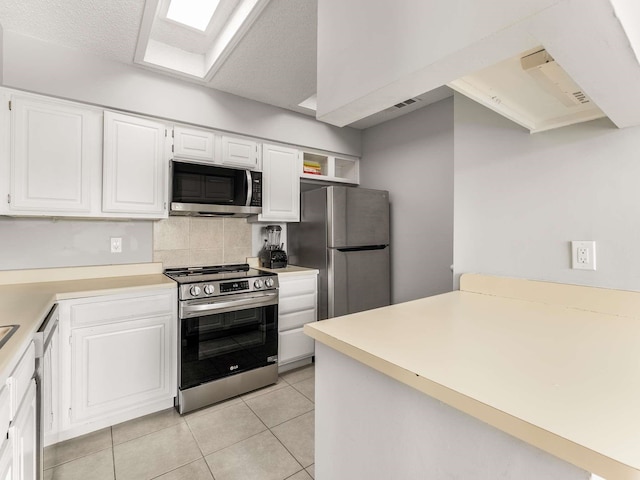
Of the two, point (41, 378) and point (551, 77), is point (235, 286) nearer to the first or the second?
point (41, 378)

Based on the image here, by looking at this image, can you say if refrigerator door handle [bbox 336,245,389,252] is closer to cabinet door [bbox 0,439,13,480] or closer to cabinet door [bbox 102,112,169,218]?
cabinet door [bbox 102,112,169,218]

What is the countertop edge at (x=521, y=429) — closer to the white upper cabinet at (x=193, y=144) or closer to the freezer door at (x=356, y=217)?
the freezer door at (x=356, y=217)

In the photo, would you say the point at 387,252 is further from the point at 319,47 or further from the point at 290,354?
the point at 319,47

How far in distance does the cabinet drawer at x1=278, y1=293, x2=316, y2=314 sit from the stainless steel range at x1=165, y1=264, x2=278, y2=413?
0.44ft

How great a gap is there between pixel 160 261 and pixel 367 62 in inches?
90.1

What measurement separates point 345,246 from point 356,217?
31 centimetres

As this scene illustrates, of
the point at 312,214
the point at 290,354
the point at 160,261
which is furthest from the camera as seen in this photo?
the point at 312,214

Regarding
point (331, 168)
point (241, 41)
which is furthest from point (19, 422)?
point (331, 168)

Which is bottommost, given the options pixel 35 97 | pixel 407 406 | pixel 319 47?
pixel 407 406

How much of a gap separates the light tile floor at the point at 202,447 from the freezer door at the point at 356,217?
140 cm

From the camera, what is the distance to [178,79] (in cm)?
245


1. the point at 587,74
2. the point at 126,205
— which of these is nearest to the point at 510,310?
the point at 587,74

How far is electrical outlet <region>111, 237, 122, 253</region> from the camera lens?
242 cm

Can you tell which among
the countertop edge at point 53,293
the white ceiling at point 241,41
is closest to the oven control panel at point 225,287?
the countertop edge at point 53,293
